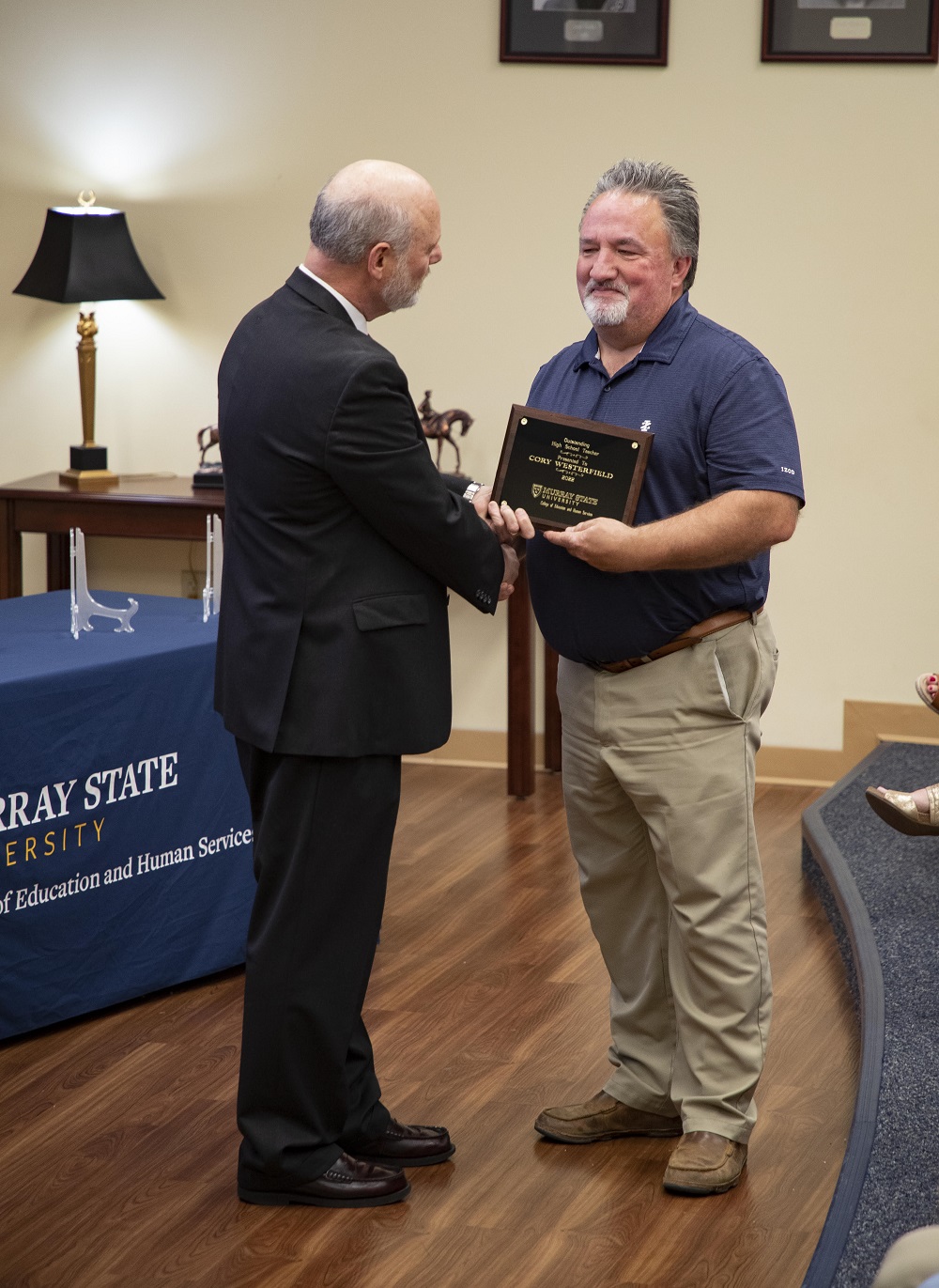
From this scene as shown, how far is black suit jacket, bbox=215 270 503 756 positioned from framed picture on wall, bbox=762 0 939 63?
9.75 feet

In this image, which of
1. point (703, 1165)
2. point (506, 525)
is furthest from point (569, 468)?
point (703, 1165)

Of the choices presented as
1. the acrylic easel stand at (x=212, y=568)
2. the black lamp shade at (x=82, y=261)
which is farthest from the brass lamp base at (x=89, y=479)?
the acrylic easel stand at (x=212, y=568)

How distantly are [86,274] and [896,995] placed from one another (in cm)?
336

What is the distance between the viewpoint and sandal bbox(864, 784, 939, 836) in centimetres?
232

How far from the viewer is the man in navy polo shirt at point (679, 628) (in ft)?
7.52

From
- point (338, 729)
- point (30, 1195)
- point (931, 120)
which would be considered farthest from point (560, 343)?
point (30, 1195)

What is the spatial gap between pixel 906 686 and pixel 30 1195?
3325 mm

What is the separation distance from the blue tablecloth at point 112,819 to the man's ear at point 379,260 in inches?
44.8

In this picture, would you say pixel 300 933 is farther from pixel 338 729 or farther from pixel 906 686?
pixel 906 686

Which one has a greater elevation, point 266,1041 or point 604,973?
point 266,1041

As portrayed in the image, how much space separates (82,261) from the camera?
4.83 meters

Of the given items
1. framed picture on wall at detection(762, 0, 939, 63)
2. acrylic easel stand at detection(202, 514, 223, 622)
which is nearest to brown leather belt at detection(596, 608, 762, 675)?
acrylic easel stand at detection(202, 514, 223, 622)

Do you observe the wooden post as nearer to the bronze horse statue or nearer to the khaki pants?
the bronze horse statue

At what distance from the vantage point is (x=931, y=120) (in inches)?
181
